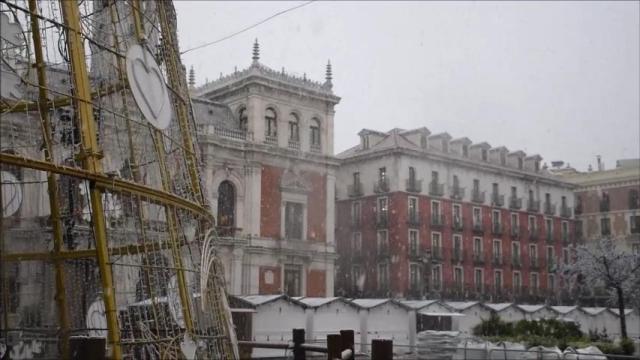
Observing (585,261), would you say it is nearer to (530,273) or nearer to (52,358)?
(530,273)

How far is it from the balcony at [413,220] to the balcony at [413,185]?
1138 millimetres

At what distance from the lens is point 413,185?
35.3m

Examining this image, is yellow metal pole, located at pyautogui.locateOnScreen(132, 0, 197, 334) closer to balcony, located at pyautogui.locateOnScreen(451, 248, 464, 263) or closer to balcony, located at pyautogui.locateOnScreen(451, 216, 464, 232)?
balcony, located at pyautogui.locateOnScreen(451, 248, 464, 263)

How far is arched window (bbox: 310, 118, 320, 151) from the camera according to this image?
3067cm

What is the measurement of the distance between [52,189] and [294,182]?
999 inches

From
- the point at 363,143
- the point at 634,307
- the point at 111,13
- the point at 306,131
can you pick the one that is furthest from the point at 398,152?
the point at 111,13

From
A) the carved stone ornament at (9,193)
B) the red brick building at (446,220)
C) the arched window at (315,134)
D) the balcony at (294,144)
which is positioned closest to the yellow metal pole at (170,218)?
the carved stone ornament at (9,193)

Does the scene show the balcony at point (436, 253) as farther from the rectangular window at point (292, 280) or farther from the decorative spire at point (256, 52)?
the decorative spire at point (256, 52)

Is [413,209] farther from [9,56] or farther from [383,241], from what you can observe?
[9,56]

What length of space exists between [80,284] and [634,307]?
69.1 feet

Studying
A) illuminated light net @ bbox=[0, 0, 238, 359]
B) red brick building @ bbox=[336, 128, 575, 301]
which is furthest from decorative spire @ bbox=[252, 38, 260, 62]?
illuminated light net @ bbox=[0, 0, 238, 359]

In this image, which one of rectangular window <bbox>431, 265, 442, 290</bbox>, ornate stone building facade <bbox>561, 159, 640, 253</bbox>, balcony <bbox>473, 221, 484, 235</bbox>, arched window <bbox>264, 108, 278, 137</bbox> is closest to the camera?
ornate stone building facade <bbox>561, 159, 640, 253</bbox>

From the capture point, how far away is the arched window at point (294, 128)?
29969 mm

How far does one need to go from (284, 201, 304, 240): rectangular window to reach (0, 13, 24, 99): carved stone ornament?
2570cm
